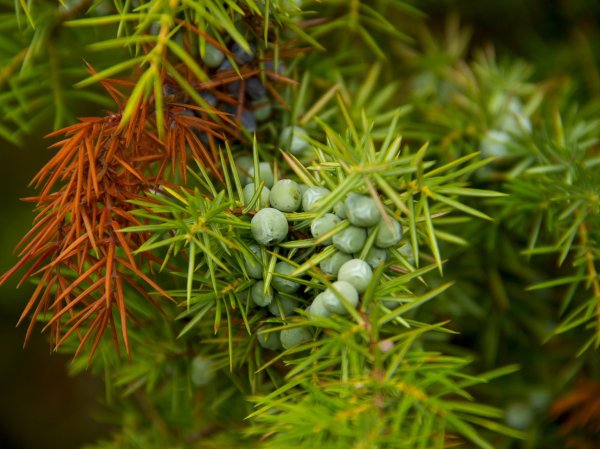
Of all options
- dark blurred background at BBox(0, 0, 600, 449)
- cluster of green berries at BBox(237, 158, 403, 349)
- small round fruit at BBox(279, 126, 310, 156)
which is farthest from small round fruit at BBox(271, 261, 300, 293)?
dark blurred background at BBox(0, 0, 600, 449)

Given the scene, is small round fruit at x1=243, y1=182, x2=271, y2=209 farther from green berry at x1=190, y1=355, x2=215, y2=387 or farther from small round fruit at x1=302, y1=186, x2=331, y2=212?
green berry at x1=190, y1=355, x2=215, y2=387

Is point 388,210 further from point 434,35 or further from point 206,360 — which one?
point 434,35

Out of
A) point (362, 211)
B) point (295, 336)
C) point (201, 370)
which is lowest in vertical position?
point (201, 370)

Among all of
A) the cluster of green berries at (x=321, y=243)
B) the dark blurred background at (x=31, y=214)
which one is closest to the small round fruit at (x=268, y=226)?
the cluster of green berries at (x=321, y=243)

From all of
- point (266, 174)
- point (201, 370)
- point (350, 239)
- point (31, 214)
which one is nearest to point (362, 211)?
point (350, 239)

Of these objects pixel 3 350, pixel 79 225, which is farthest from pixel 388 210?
pixel 3 350

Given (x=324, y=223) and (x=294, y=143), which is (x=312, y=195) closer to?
(x=324, y=223)
